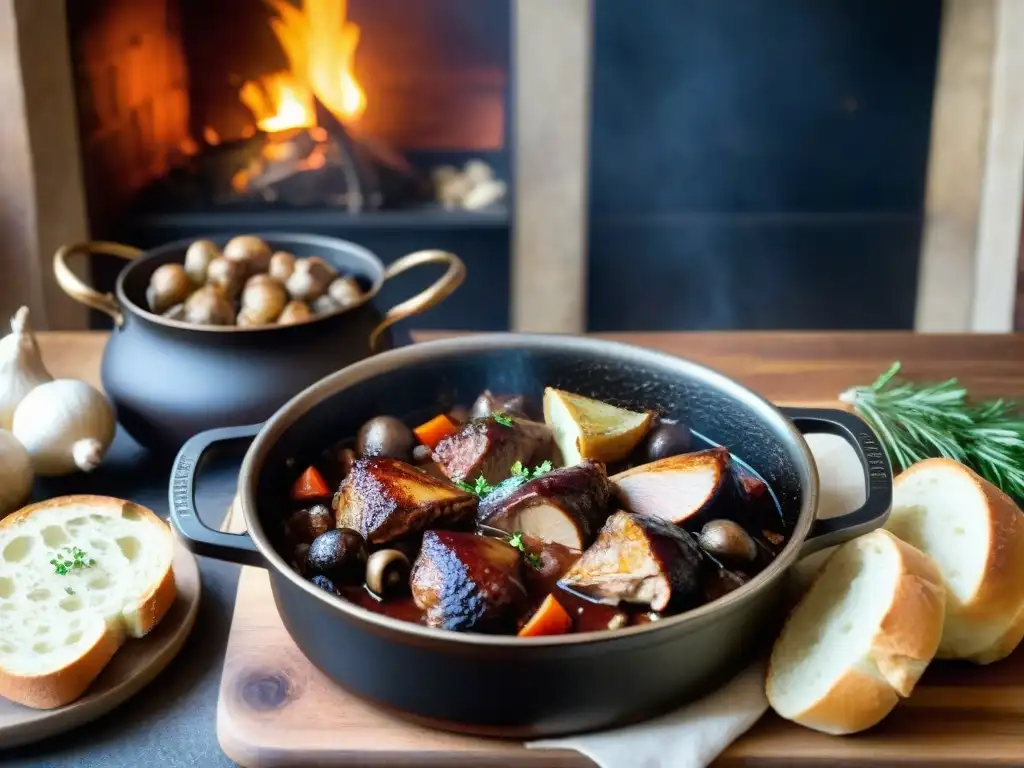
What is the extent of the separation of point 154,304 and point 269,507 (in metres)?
0.52

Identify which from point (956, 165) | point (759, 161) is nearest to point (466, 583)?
point (759, 161)

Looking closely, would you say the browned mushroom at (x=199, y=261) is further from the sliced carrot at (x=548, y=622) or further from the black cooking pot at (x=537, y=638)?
the sliced carrot at (x=548, y=622)

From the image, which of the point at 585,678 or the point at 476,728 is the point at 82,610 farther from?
the point at 585,678

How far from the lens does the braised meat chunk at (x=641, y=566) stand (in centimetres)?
111

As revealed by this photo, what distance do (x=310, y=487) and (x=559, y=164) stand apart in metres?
1.91

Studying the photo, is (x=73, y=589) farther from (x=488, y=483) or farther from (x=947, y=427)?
(x=947, y=427)

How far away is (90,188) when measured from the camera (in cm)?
307

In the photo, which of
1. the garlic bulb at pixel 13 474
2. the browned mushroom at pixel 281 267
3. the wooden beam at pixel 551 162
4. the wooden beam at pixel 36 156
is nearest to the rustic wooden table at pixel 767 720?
the garlic bulb at pixel 13 474

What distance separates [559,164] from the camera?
3092 mm

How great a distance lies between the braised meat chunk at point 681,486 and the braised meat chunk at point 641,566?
0.28ft

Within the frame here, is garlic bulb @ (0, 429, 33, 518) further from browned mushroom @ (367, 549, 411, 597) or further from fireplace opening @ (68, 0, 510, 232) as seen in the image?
fireplace opening @ (68, 0, 510, 232)

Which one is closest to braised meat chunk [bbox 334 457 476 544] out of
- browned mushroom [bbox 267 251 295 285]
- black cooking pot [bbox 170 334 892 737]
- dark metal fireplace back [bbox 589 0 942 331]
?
black cooking pot [bbox 170 334 892 737]

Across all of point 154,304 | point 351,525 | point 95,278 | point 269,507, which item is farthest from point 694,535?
point 95,278

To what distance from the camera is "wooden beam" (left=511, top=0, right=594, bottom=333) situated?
9.68ft
